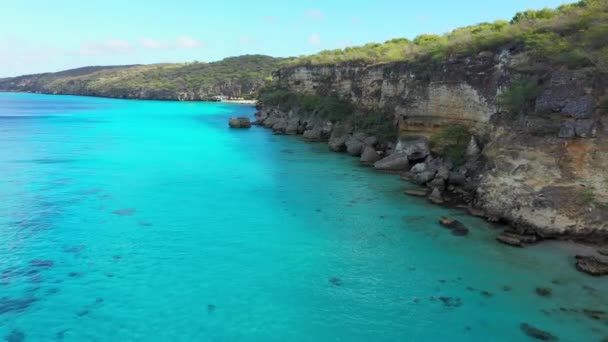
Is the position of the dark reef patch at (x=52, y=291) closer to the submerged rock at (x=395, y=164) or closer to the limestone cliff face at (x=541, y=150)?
the limestone cliff face at (x=541, y=150)

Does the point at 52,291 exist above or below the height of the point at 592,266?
below

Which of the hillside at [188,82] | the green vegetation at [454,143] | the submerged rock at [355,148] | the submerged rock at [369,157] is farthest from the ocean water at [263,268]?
the hillside at [188,82]

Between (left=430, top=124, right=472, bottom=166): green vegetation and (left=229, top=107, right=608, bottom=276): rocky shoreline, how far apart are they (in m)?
0.40

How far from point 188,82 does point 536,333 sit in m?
154

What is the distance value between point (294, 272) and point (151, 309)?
4.93 meters

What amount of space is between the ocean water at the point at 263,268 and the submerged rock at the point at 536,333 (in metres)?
0.20

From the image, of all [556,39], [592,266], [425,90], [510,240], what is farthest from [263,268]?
[425,90]

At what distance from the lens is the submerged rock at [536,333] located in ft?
39.3

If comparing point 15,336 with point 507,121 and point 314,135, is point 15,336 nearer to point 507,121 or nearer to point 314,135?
point 507,121

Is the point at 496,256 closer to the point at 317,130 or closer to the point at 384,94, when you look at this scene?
the point at 384,94

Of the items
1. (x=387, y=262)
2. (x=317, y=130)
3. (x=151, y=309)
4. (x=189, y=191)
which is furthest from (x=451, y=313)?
(x=317, y=130)

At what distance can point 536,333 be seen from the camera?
1220cm

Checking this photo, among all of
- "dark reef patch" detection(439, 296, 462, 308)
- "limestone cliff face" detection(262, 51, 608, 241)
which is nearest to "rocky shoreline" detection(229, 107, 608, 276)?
"limestone cliff face" detection(262, 51, 608, 241)

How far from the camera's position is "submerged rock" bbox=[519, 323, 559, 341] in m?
12.0
